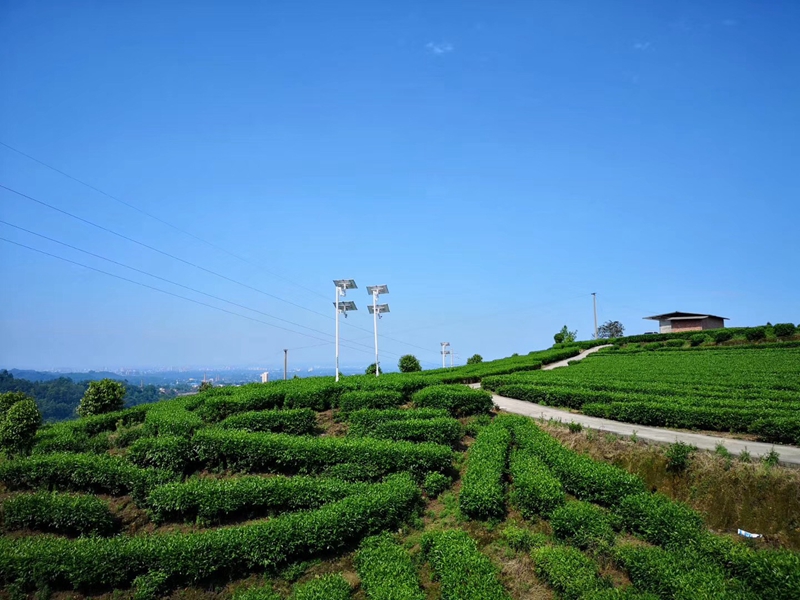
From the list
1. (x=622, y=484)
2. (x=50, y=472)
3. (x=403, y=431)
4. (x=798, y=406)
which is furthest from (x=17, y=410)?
(x=798, y=406)

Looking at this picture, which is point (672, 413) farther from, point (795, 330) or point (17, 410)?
point (795, 330)

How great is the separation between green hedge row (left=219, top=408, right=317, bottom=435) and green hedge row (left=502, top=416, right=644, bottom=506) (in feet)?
24.0

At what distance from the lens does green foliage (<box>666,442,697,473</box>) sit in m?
12.9

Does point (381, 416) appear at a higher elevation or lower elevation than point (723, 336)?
lower

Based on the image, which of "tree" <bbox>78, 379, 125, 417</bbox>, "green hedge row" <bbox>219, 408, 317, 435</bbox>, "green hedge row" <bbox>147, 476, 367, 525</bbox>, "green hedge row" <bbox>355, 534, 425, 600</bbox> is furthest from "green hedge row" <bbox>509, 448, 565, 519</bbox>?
"tree" <bbox>78, 379, 125, 417</bbox>

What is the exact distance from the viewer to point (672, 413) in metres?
17.1

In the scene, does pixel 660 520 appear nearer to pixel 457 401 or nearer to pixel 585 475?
pixel 585 475

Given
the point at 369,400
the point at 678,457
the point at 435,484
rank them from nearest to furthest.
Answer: the point at 678,457 → the point at 435,484 → the point at 369,400

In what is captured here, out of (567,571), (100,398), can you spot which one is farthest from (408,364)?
(567,571)

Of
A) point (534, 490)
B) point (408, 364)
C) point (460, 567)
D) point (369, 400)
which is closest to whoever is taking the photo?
point (460, 567)

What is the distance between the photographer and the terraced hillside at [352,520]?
8.96 m

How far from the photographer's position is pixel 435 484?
43.6 ft

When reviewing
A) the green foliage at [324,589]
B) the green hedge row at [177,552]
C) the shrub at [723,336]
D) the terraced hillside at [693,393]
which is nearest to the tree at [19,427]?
the green hedge row at [177,552]

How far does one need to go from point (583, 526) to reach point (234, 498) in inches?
327
